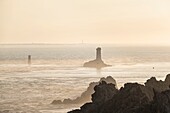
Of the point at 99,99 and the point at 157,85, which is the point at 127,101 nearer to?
the point at 99,99

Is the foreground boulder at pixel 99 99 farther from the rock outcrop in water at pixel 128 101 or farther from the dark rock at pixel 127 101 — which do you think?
the dark rock at pixel 127 101

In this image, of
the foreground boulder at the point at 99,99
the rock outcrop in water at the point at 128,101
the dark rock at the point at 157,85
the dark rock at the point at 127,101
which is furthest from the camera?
the dark rock at the point at 157,85

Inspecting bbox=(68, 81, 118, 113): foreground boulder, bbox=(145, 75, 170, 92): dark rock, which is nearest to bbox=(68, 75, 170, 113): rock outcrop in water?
bbox=(68, 81, 118, 113): foreground boulder

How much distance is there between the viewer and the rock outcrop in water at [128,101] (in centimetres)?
3256

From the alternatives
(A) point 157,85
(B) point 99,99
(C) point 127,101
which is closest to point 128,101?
(C) point 127,101

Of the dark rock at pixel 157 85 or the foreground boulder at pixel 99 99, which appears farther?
the dark rock at pixel 157 85

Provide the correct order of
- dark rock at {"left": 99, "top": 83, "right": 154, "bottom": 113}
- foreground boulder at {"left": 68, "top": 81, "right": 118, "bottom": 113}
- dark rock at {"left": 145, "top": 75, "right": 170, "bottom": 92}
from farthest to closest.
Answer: dark rock at {"left": 145, "top": 75, "right": 170, "bottom": 92}, foreground boulder at {"left": 68, "top": 81, "right": 118, "bottom": 113}, dark rock at {"left": 99, "top": 83, "right": 154, "bottom": 113}

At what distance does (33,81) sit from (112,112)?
88.4 m

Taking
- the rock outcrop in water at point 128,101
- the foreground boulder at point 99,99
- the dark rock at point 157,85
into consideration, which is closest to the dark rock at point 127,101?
the rock outcrop in water at point 128,101

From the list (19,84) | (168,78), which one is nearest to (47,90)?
(19,84)

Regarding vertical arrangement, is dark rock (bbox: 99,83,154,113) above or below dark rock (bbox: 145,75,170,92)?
below

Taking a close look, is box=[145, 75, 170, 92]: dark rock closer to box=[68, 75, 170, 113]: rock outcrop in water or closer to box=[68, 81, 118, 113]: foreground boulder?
box=[68, 75, 170, 113]: rock outcrop in water

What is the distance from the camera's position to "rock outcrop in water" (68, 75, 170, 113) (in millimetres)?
32562

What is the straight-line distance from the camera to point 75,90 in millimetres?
99375
